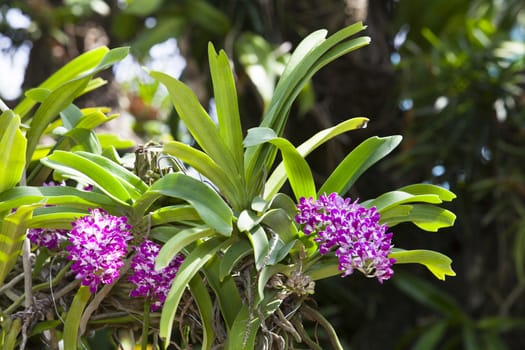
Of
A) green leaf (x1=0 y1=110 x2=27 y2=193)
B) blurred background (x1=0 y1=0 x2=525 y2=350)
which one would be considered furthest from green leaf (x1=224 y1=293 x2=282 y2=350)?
blurred background (x1=0 y1=0 x2=525 y2=350)

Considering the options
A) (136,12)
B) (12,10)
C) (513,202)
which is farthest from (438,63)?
(12,10)

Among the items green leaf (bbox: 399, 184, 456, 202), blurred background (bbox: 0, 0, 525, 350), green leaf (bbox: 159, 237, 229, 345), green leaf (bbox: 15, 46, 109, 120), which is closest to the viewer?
green leaf (bbox: 159, 237, 229, 345)

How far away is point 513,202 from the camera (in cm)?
218

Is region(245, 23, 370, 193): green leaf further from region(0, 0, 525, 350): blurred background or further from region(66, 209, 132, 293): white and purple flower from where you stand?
region(0, 0, 525, 350): blurred background

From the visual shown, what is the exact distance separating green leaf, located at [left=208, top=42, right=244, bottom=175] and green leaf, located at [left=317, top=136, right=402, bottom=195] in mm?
86

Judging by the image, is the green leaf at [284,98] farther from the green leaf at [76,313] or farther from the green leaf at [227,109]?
the green leaf at [76,313]

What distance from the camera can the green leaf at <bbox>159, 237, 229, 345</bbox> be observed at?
56cm

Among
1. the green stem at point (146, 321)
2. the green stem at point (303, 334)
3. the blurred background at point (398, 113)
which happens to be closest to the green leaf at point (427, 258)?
the green stem at point (303, 334)

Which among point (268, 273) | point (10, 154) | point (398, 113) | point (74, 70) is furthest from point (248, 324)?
point (398, 113)

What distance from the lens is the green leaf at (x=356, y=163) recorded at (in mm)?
673

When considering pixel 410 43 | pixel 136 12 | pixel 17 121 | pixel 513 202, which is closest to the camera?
pixel 17 121

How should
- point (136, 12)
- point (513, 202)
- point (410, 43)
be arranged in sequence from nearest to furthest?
1. point (136, 12)
2. point (513, 202)
3. point (410, 43)

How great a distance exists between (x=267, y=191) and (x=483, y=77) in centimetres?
172

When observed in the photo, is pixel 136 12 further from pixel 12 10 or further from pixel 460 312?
pixel 460 312
